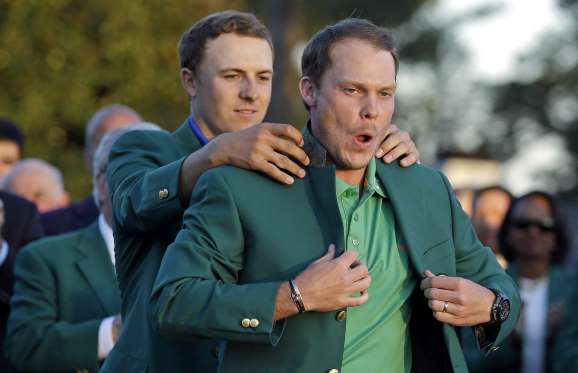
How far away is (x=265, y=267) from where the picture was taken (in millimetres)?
4004

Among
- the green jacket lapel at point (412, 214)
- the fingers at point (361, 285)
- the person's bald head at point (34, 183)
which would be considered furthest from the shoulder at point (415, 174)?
the person's bald head at point (34, 183)

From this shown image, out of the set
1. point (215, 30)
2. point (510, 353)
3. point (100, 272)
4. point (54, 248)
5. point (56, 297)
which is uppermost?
point (215, 30)

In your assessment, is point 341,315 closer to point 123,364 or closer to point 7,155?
point 123,364

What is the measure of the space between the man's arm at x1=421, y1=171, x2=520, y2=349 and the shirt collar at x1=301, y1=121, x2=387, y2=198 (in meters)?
0.32

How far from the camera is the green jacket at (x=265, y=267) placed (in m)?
3.86

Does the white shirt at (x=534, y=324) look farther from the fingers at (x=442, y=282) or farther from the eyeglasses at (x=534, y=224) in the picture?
the fingers at (x=442, y=282)

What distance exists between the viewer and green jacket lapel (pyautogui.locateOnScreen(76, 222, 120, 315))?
6391 mm

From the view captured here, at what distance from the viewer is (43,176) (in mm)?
9586

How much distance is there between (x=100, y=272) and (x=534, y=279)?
11.2 feet

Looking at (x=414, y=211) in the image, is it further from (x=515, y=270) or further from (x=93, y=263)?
(x=515, y=270)

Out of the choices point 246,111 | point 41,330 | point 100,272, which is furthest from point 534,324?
point 246,111

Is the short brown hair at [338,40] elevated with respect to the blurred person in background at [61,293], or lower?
A: elevated

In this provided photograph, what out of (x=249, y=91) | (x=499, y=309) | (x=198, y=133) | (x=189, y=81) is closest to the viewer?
(x=499, y=309)

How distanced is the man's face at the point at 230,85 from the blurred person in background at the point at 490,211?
473 cm
